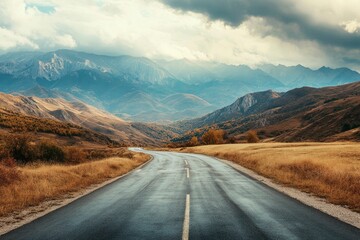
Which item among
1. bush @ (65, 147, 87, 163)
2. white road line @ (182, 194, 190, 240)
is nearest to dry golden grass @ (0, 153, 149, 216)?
white road line @ (182, 194, 190, 240)

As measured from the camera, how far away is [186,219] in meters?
10.9

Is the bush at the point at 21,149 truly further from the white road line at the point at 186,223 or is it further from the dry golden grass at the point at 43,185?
the white road line at the point at 186,223

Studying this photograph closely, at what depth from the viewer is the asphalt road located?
9219mm

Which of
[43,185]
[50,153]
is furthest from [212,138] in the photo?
[43,185]

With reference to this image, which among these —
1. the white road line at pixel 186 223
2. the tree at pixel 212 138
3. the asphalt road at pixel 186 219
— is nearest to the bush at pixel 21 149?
the asphalt road at pixel 186 219

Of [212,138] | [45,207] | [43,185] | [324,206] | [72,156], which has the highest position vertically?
[212,138]

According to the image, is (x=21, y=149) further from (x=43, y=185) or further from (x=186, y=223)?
(x=186, y=223)

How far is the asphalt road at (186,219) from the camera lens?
30.2 feet

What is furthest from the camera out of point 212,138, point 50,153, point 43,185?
point 212,138

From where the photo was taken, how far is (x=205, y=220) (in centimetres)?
1080

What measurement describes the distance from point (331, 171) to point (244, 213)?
1123cm

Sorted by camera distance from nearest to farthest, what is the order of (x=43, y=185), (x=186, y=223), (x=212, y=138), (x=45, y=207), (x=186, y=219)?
1. (x=186, y=223)
2. (x=186, y=219)
3. (x=45, y=207)
4. (x=43, y=185)
5. (x=212, y=138)

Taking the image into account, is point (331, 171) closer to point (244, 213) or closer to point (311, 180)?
point (311, 180)

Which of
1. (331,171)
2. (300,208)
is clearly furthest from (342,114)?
(300,208)
